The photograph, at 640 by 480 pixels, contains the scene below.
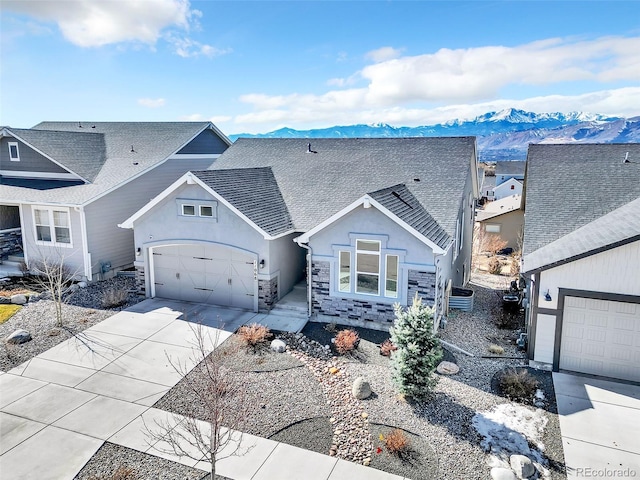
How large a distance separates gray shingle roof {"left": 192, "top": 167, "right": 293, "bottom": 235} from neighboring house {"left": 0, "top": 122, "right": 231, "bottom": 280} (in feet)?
19.9

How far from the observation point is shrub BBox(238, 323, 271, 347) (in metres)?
12.4

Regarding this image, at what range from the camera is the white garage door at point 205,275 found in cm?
1541

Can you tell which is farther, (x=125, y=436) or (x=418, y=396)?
(x=418, y=396)

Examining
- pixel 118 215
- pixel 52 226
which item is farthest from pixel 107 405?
pixel 52 226

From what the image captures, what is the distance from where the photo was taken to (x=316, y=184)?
706 inches

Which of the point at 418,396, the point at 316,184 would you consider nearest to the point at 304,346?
the point at 418,396

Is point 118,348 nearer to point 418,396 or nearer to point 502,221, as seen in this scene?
point 418,396

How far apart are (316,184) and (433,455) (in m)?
11.9

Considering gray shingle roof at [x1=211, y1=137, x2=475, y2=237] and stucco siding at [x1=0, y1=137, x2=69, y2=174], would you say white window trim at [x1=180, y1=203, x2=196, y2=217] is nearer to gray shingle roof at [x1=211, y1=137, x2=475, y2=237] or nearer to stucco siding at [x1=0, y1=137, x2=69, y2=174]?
gray shingle roof at [x1=211, y1=137, x2=475, y2=237]

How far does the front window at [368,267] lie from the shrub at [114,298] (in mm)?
8589

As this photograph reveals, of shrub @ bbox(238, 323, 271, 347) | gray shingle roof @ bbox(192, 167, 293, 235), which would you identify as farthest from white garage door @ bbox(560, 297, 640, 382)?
gray shingle roof @ bbox(192, 167, 293, 235)

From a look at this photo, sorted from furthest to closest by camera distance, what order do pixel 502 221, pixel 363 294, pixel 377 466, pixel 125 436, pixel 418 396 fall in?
pixel 502 221, pixel 363 294, pixel 418 396, pixel 125 436, pixel 377 466

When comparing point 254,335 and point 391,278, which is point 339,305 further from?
point 254,335

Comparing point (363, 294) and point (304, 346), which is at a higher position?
point (363, 294)
